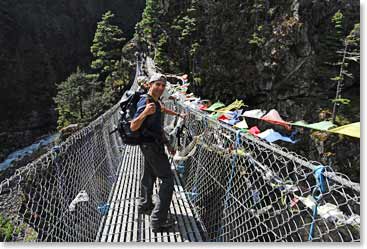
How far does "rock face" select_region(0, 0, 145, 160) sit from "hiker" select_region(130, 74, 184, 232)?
14164mm

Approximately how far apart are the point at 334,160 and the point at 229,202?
10.6 metres

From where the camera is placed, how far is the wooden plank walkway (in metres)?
1.62

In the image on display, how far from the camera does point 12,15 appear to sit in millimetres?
19484

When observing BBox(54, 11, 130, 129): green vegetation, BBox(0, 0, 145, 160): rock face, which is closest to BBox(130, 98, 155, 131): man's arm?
BBox(54, 11, 130, 129): green vegetation

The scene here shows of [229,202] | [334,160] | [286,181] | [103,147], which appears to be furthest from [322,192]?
[334,160]

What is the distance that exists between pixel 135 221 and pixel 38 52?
2082cm

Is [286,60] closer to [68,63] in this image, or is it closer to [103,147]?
[103,147]

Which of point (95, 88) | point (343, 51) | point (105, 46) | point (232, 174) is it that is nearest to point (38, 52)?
point (105, 46)

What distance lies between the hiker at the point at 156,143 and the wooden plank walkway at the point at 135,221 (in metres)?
0.06

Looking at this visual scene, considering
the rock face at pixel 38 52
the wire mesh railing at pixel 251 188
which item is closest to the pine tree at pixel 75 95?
the rock face at pixel 38 52

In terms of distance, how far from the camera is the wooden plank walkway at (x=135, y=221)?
162 cm

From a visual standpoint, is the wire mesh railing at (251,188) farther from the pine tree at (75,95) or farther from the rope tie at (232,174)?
the pine tree at (75,95)

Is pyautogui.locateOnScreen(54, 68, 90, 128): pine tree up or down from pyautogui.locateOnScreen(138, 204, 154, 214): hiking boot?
down

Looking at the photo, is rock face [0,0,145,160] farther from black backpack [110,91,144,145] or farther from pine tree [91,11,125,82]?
black backpack [110,91,144,145]
